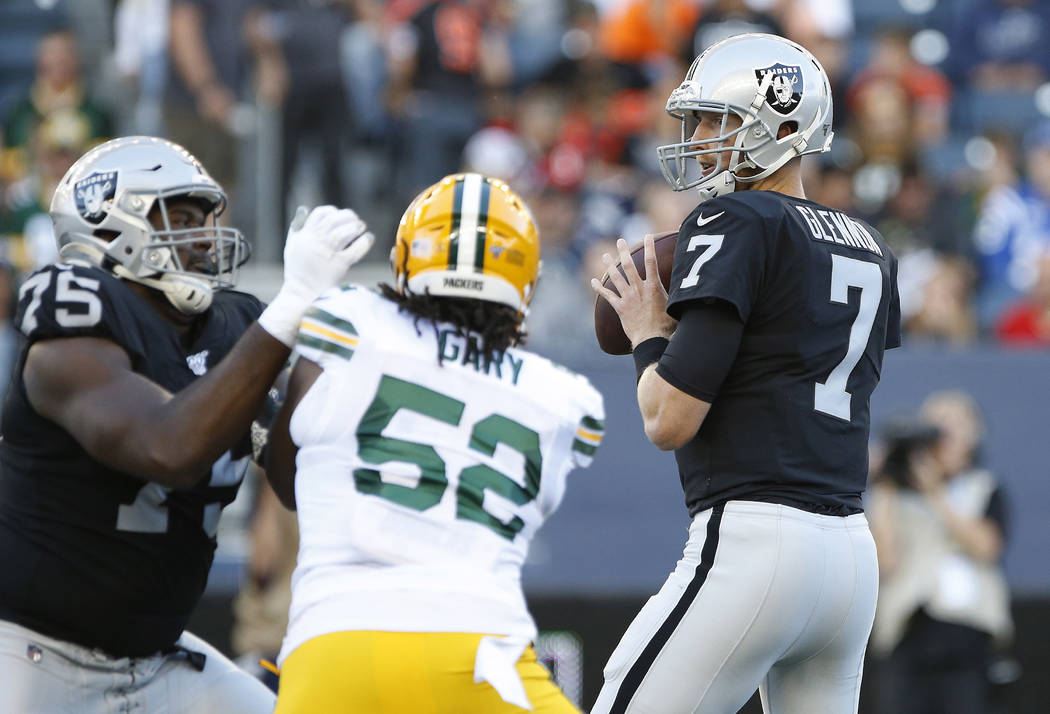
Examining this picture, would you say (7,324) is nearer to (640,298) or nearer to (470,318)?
(470,318)

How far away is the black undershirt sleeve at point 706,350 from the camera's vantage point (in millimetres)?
2992

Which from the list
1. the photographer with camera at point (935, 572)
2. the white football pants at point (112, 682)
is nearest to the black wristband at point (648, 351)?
the white football pants at point (112, 682)

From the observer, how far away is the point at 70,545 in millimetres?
3406

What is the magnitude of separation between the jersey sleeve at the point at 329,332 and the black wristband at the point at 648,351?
62 cm

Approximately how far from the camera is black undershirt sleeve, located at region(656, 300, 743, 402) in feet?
9.82

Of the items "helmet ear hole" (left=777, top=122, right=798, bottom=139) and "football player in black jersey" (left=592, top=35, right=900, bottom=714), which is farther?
"helmet ear hole" (left=777, top=122, right=798, bottom=139)

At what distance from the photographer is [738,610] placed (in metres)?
2.99

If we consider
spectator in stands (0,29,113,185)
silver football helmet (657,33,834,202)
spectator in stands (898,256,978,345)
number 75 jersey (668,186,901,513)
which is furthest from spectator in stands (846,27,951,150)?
number 75 jersey (668,186,901,513)

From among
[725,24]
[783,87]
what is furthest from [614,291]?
[725,24]

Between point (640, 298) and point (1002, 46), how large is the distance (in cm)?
756

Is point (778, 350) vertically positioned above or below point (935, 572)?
above

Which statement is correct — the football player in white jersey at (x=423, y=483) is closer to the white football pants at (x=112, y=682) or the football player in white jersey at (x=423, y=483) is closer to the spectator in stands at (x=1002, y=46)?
the white football pants at (x=112, y=682)

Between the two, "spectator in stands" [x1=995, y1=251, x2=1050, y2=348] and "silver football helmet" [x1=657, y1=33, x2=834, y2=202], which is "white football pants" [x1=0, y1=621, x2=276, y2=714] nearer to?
"silver football helmet" [x1=657, y1=33, x2=834, y2=202]

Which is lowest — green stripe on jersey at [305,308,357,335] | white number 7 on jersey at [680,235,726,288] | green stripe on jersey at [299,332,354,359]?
green stripe on jersey at [299,332,354,359]
